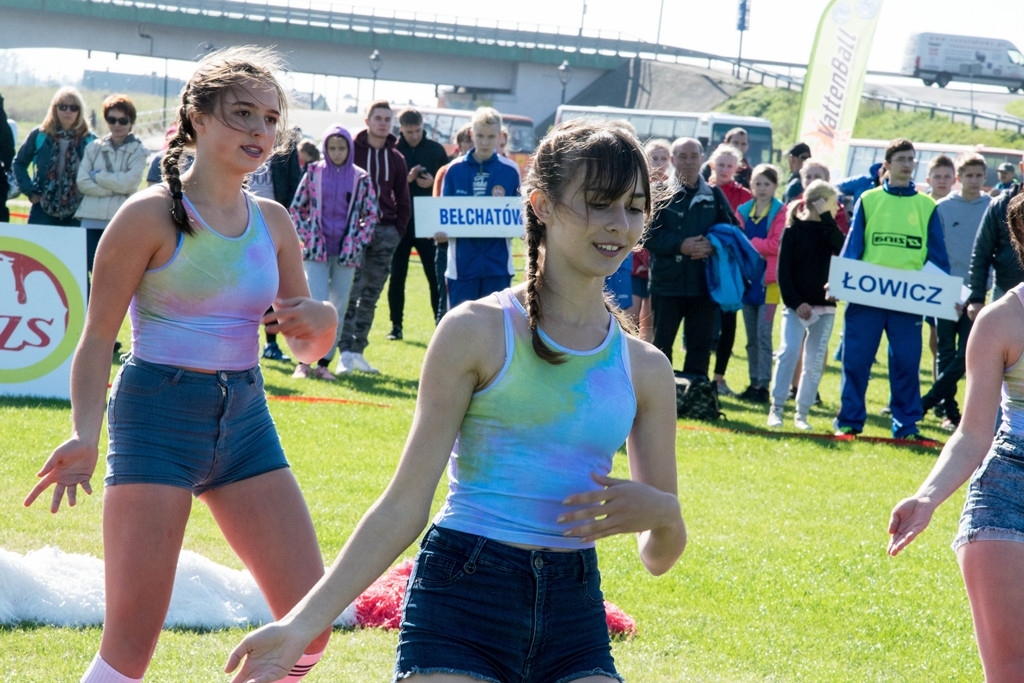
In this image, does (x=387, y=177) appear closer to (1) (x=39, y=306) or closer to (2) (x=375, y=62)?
(1) (x=39, y=306)

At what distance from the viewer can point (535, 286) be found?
8.80ft

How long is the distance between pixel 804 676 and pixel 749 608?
82cm

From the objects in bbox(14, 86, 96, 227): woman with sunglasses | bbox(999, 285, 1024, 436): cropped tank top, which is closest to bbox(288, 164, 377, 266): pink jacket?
bbox(14, 86, 96, 227): woman with sunglasses

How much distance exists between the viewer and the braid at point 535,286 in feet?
8.43

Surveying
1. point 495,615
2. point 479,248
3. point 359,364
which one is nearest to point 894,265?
point 479,248

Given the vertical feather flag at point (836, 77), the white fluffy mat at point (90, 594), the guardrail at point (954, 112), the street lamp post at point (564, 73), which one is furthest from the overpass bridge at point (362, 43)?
the white fluffy mat at point (90, 594)

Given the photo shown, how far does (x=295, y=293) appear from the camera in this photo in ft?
12.3

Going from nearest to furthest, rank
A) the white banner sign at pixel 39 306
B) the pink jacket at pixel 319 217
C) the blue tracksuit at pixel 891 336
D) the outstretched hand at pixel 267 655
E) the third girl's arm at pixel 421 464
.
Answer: the outstretched hand at pixel 267 655, the third girl's arm at pixel 421 464, the white banner sign at pixel 39 306, the blue tracksuit at pixel 891 336, the pink jacket at pixel 319 217

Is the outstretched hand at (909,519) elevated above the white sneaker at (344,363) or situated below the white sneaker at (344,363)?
above

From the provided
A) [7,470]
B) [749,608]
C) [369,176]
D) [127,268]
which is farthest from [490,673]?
[369,176]

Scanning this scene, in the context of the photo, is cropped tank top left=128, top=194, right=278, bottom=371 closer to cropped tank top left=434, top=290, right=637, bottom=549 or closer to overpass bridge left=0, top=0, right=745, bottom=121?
cropped tank top left=434, top=290, right=637, bottom=549

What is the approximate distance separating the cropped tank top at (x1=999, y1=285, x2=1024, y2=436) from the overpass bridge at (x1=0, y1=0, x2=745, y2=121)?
63.5 metres

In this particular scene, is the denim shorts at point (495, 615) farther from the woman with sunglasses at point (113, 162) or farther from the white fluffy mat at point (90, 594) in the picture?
the woman with sunglasses at point (113, 162)

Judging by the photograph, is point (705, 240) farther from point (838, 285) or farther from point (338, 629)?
point (338, 629)
